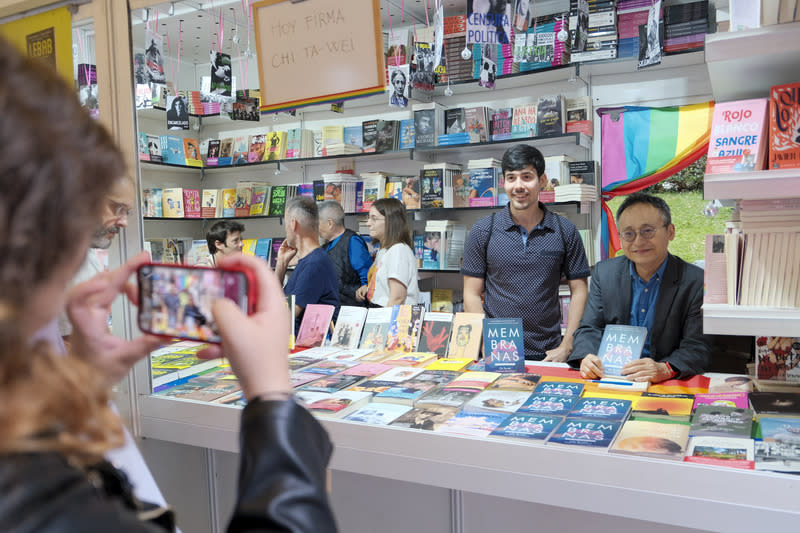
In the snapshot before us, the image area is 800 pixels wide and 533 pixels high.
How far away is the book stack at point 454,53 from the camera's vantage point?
16.1ft

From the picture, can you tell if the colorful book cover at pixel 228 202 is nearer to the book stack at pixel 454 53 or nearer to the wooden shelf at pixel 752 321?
the book stack at pixel 454 53

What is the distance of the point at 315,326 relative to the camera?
277cm

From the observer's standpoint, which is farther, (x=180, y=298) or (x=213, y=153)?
(x=213, y=153)

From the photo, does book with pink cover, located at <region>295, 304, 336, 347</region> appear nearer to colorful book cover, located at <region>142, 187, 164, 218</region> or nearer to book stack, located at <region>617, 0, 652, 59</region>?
book stack, located at <region>617, 0, 652, 59</region>

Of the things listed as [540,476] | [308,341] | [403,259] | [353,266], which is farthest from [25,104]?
[353,266]

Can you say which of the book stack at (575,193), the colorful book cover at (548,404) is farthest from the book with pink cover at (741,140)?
the book stack at (575,193)

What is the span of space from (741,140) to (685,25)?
3.37 metres

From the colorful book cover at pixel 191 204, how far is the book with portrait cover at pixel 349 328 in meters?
4.47

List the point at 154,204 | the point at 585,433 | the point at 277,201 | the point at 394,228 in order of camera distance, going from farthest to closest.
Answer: the point at 154,204 < the point at 277,201 < the point at 394,228 < the point at 585,433

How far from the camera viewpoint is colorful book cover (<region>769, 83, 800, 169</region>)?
1.44 metres

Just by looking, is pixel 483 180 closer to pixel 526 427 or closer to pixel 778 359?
pixel 778 359

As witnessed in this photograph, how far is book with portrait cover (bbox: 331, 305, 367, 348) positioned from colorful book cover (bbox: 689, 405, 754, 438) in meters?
1.40

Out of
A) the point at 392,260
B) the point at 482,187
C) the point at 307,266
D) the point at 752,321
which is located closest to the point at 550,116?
the point at 482,187

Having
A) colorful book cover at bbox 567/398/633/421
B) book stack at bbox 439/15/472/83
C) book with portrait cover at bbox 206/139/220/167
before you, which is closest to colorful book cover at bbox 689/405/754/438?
colorful book cover at bbox 567/398/633/421
